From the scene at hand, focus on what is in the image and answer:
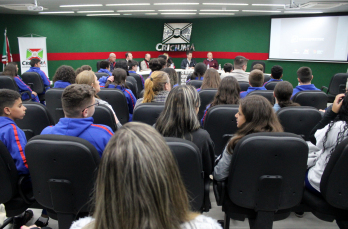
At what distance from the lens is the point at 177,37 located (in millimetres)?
11953

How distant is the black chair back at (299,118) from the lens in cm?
226

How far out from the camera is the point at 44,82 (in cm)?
604

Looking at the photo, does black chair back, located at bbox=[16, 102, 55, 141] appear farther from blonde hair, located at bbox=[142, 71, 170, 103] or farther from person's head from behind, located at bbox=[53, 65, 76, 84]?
person's head from behind, located at bbox=[53, 65, 76, 84]

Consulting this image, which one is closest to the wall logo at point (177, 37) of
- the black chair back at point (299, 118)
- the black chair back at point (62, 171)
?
the black chair back at point (299, 118)

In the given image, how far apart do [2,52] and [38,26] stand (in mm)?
1716

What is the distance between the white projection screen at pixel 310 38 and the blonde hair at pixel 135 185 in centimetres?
1054

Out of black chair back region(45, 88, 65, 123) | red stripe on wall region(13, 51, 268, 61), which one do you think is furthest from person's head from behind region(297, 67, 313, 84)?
red stripe on wall region(13, 51, 268, 61)

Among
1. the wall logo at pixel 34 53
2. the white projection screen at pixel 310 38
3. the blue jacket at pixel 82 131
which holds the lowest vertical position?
the blue jacket at pixel 82 131

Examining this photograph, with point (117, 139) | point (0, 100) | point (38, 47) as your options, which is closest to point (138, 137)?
point (117, 139)

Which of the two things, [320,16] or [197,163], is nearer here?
[197,163]

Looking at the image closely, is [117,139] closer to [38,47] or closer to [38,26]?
[38,47]

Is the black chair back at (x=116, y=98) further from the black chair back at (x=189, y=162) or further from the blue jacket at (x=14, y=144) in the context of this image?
the black chair back at (x=189, y=162)

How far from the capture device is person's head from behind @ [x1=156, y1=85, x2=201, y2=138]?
172cm

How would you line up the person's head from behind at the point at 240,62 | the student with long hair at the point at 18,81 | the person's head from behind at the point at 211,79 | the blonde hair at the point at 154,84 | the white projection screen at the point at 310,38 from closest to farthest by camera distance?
1. the blonde hair at the point at 154,84
2. the person's head from behind at the point at 211,79
3. the person's head from behind at the point at 240,62
4. the student with long hair at the point at 18,81
5. the white projection screen at the point at 310,38
